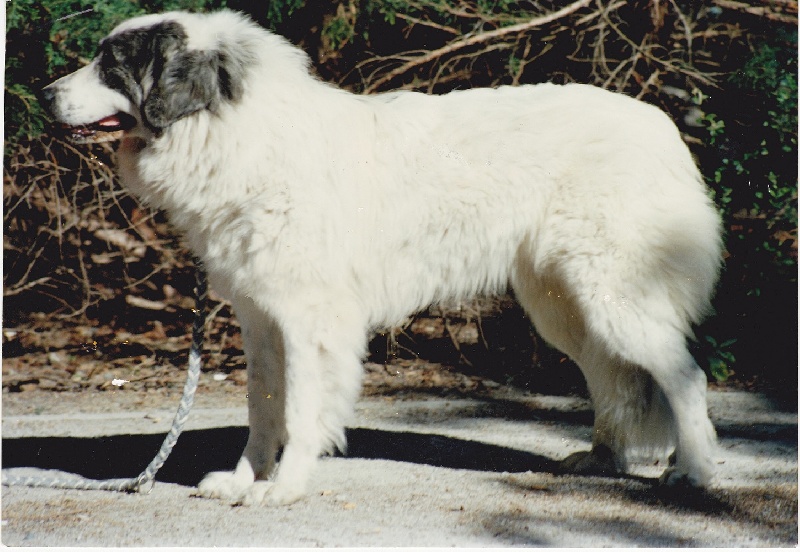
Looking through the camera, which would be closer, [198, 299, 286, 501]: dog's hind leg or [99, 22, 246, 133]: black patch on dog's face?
[99, 22, 246, 133]: black patch on dog's face

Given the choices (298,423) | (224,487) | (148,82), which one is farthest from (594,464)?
(148,82)

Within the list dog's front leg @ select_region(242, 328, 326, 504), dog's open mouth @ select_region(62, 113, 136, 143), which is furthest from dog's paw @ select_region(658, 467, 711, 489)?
dog's open mouth @ select_region(62, 113, 136, 143)

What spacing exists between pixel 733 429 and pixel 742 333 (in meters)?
1.16

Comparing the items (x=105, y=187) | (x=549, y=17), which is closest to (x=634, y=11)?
(x=549, y=17)

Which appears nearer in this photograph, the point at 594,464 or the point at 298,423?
the point at 298,423

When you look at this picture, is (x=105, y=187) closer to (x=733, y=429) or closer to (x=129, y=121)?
(x=129, y=121)

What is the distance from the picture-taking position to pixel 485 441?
382 centimetres

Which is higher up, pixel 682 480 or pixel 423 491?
pixel 682 480

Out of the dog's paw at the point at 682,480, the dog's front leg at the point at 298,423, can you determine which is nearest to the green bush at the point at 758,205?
the dog's paw at the point at 682,480

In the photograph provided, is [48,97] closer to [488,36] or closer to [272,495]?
[272,495]

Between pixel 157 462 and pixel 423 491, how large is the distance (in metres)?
0.97

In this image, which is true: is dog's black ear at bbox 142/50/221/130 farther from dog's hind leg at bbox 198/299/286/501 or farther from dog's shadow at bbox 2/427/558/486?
dog's shadow at bbox 2/427/558/486

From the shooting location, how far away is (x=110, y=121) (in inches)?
112

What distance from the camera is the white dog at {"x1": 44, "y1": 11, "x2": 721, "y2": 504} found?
280 cm
